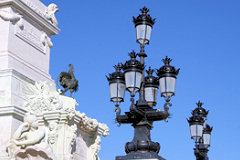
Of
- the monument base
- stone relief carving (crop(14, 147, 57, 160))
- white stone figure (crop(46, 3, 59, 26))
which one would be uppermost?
white stone figure (crop(46, 3, 59, 26))

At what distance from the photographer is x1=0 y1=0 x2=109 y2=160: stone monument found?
526 inches

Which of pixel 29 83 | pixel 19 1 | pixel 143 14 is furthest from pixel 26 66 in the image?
pixel 143 14

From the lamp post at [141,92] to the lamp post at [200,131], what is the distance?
3.60 meters

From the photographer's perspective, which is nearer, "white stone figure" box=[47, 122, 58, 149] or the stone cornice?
"white stone figure" box=[47, 122, 58, 149]

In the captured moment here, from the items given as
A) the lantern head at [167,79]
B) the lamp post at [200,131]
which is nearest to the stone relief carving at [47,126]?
the lamp post at [200,131]

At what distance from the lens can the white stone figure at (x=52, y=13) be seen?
700 inches

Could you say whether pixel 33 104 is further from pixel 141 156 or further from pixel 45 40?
pixel 141 156

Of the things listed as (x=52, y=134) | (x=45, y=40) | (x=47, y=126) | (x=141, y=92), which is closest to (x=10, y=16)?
(x=45, y=40)

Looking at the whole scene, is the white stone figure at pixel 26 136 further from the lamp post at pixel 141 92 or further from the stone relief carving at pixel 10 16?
the lamp post at pixel 141 92

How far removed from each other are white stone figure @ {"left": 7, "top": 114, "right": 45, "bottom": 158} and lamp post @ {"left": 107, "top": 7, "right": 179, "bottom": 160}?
430cm

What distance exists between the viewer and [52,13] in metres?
18.0

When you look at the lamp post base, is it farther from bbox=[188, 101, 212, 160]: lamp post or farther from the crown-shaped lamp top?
bbox=[188, 101, 212, 160]: lamp post

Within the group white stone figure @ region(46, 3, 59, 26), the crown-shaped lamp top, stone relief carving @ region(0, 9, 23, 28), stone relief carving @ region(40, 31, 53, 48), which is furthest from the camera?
white stone figure @ region(46, 3, 59, 26)

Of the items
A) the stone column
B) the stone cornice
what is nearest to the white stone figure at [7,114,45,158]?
the stone column
